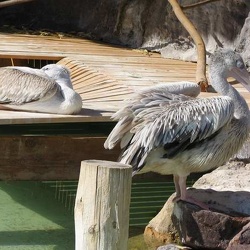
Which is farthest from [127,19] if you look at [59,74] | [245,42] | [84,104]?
[59,74]

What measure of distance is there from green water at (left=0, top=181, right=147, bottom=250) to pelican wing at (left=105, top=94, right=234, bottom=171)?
1005 mm

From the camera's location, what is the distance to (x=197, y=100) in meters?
6.00

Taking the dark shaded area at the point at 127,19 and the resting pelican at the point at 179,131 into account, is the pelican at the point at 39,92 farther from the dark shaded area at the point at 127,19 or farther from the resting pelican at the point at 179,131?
the dark shaded area at the point at 127,19

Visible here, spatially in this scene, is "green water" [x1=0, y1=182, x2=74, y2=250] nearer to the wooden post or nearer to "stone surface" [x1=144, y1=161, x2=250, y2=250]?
"stone surface" [x1=144, y1=161, x2=250, y2=250]

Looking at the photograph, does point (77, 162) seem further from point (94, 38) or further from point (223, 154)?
point (94, 38)

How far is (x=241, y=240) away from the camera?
5.53 m

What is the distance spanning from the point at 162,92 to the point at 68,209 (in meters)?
1.98

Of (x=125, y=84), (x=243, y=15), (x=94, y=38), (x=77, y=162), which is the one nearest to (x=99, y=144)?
(x=77, y=162)

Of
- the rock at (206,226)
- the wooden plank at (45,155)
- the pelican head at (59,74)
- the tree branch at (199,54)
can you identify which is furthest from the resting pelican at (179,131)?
the tree branch at (199,54)

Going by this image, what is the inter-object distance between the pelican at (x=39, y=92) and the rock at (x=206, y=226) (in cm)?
129

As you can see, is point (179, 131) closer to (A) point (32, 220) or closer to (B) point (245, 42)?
(A) point (32, 220)

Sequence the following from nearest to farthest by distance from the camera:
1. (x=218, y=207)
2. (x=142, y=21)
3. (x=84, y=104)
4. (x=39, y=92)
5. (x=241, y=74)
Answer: (x=218, y=207) → (x=241, y=74) → (x=39, y=92) → (x=84, y=104) → (x=142, y=21)

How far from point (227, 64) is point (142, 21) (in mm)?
5658

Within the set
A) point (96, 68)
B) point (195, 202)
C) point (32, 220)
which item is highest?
point (96, 68)
